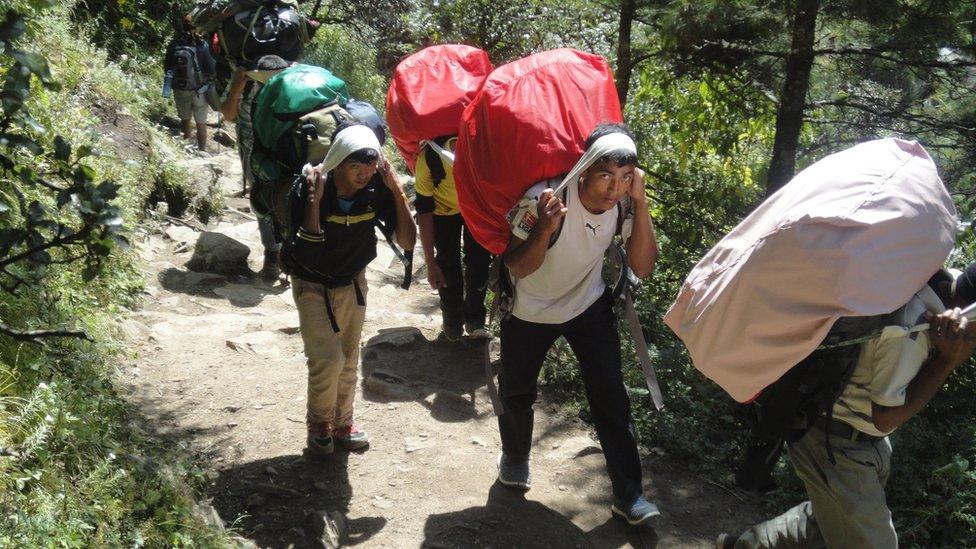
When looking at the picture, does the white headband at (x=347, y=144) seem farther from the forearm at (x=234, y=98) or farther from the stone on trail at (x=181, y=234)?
the stone on trail at (x=181, y=234)

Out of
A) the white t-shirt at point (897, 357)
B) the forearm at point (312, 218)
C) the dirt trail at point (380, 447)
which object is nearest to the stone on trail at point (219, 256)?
the dirt trail at point (380, 447)

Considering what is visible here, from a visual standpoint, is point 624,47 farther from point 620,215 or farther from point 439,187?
point 620,215

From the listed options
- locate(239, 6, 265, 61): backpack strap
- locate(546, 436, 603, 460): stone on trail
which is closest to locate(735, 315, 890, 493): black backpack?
locate(546, 436, 603, 460): stone on trail

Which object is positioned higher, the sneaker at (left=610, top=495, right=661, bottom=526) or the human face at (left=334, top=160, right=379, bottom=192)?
the human face at (left=334, top=160, right=379, bottom=192)

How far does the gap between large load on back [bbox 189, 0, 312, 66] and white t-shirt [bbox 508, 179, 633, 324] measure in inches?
166

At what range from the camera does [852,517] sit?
331 cm

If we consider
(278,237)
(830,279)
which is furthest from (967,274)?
(278,237)

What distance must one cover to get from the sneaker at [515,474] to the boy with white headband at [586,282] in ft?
0.62

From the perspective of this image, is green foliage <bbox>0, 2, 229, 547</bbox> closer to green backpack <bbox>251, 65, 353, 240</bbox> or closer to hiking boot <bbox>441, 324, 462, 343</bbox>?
green backpack <bbox>251, 65, 353, 240</bbox>

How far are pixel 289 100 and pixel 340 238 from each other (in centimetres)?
82

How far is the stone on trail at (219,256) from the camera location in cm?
805

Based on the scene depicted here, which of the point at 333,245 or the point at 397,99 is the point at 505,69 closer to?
the point at 333,245

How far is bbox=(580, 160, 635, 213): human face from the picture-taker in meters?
3.81

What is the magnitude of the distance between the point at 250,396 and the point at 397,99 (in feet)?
7.08
